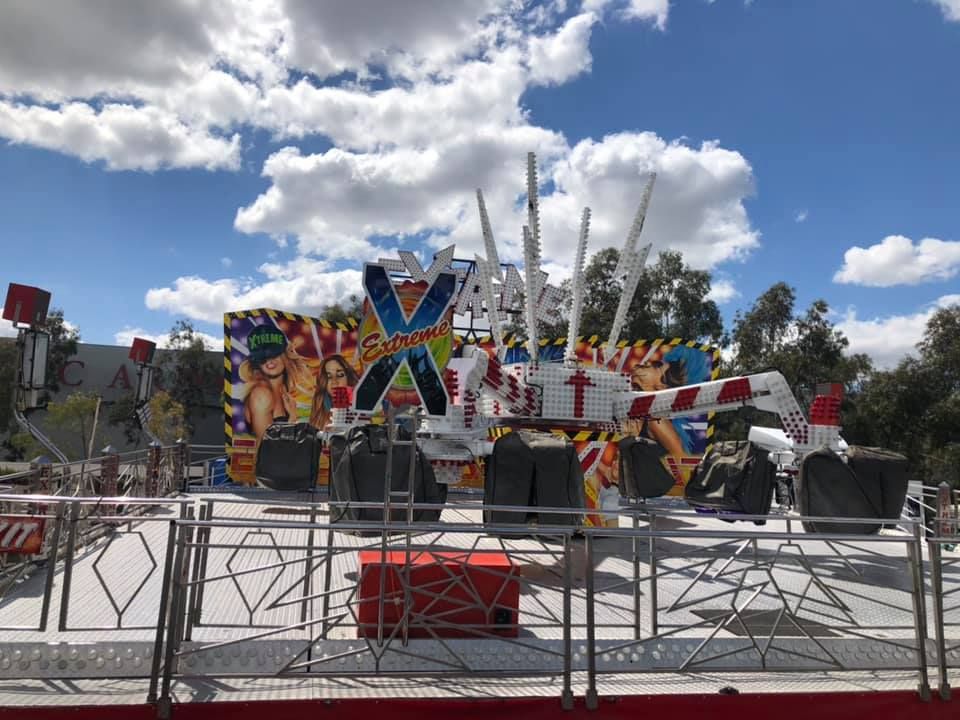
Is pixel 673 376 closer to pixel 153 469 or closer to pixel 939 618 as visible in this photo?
pixel 153 469

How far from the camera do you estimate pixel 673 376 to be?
65.3ft

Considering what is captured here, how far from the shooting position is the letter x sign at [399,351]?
11133 millimetres

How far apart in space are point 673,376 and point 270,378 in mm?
11497

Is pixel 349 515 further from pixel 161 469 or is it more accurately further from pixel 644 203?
pixel 161 469

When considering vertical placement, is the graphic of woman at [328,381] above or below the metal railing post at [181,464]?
above

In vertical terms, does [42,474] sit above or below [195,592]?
above

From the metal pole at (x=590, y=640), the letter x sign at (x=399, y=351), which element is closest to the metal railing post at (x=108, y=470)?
the letter x sign at (x=399, y=351)

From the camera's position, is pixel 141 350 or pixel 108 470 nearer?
pixel 108 470

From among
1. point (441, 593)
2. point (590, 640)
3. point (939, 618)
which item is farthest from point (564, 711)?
point (939, 618)

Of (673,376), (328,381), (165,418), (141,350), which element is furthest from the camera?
(165,418)

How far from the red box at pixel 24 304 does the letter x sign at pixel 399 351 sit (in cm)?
546

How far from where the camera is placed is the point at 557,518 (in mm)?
7801

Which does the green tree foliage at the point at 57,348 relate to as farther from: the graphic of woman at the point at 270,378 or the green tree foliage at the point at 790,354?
the green tree foliage at the point at 790,354

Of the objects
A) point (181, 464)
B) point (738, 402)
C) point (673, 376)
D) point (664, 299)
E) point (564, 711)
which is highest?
point (664, 299)
